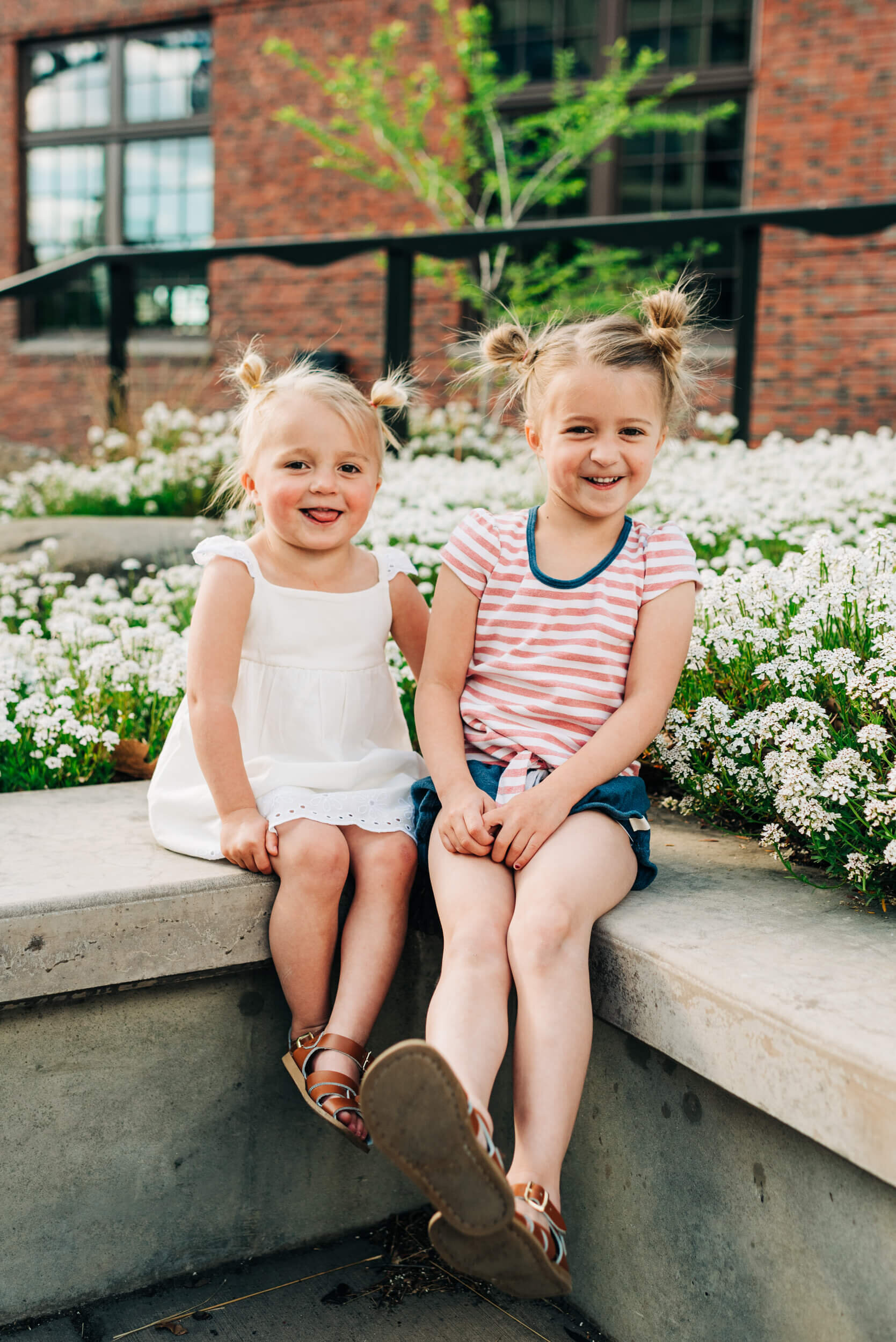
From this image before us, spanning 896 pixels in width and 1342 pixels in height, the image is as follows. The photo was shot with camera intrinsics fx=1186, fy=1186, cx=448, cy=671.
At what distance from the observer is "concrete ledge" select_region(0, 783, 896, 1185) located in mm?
1474

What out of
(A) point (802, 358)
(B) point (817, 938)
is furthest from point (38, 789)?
(A) point (802, 358)

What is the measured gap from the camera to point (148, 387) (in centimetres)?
1159

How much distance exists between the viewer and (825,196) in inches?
386

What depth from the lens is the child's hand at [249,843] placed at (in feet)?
6.56

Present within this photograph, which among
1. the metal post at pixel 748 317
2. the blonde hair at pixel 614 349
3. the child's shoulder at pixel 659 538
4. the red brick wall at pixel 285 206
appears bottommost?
the child's shoulder at pixel 659 538

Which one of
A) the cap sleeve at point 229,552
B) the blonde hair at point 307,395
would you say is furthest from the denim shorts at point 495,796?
the blonde hair at point 307,395

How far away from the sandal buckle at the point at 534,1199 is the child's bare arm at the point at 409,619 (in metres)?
1.06

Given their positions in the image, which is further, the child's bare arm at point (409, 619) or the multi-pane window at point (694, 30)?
the multi-pane window at point (694, 30)

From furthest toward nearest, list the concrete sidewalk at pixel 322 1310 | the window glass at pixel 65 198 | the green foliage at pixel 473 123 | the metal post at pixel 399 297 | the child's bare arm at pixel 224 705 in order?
1. the window glass at pixel 65 198
2. the green foliage at pixel 473 123
3. the metal post at pixel 399 297
4. the child's bare arm at pixel 224 705
5. the concrete sidewalk at pixel 322 1310

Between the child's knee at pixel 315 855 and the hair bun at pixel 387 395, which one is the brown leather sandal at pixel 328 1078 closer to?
the child's knee at pixel 315 855

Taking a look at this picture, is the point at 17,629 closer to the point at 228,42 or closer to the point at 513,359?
the point at 513,359

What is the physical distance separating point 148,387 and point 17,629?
26.9ft

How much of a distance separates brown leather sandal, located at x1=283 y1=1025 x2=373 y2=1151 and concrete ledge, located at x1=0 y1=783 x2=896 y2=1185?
0.54ft

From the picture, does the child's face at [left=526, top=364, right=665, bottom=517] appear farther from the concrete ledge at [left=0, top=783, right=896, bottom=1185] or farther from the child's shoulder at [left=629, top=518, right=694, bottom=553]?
the concrete ledge at [left=0, top=783, right=896, bottom=1185]
